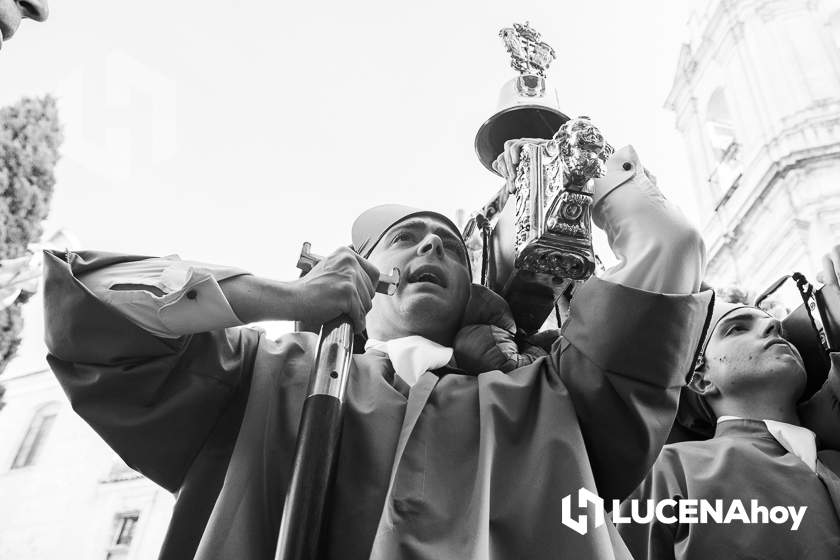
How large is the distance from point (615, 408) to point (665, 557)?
117cm

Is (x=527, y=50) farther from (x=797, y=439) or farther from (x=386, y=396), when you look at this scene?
(x=797, y=439)

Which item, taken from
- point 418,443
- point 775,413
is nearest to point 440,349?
point 418,443

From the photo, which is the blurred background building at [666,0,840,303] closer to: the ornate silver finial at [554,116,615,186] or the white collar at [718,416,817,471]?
the white collar at [718,416,817,471]

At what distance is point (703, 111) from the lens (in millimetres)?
17047

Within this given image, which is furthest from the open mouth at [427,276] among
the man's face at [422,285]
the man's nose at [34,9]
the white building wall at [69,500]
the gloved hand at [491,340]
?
the white building wall at [69,500]

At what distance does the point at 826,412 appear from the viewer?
3.01 meters

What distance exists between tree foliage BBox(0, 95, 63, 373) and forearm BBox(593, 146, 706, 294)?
10.9 meters

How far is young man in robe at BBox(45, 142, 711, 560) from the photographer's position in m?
1.68

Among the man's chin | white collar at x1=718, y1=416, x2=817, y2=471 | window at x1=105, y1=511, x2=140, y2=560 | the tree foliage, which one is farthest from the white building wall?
white collar at x1=718, y1=416, x2=817, y2=471

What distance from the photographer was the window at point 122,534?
15.2 meters

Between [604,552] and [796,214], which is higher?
[796,214]

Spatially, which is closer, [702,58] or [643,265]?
[643,265]

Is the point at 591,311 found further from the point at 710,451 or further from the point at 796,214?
the point at 796,214

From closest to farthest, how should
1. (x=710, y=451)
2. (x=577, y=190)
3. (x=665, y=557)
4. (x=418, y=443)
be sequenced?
(x=418, y=443) → (x=577, y=190) → (x=665, y=557) → (x=710, y=451)
